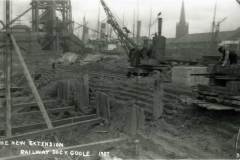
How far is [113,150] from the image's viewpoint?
21.3 ft

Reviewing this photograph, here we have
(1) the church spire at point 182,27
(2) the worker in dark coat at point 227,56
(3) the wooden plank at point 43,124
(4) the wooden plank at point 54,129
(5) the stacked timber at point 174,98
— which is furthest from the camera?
(1) the church spire at point 182,27

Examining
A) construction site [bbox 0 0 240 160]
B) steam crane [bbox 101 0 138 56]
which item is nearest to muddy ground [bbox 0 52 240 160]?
construction site [bbox 0 0 240 160]

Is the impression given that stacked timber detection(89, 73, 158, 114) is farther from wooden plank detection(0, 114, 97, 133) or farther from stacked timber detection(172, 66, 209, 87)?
stacked timber detection(172, 66, 209, 87)

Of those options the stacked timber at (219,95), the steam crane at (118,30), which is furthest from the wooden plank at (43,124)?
the steam crane at (118,30)

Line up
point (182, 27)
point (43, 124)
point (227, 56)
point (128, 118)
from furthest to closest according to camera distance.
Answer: point (182, 27), point (227, 56), point (43, 124), point (128, 118)

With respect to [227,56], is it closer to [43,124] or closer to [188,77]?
[188,77]

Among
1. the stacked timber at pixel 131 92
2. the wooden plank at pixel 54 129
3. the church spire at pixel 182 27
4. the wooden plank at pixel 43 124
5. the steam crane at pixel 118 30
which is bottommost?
the wooden plank at pixel 43 124

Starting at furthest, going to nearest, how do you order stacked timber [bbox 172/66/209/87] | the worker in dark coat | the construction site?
stacked timber [bbox 172/66/209/87] < the worker in dark coat < the construction site

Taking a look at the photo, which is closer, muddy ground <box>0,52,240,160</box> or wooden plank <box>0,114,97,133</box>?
muddy ground <box>0,52,240,160</box>

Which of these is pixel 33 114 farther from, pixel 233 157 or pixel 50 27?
pixel 50 27

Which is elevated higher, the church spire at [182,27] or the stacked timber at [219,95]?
the church spire at [182,27]

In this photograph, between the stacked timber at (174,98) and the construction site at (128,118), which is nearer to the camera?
the construction site at (128,118)

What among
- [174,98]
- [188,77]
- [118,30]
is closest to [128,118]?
[174,98]

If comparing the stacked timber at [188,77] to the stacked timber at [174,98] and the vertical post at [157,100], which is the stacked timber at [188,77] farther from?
the vertical post at [157,100]
